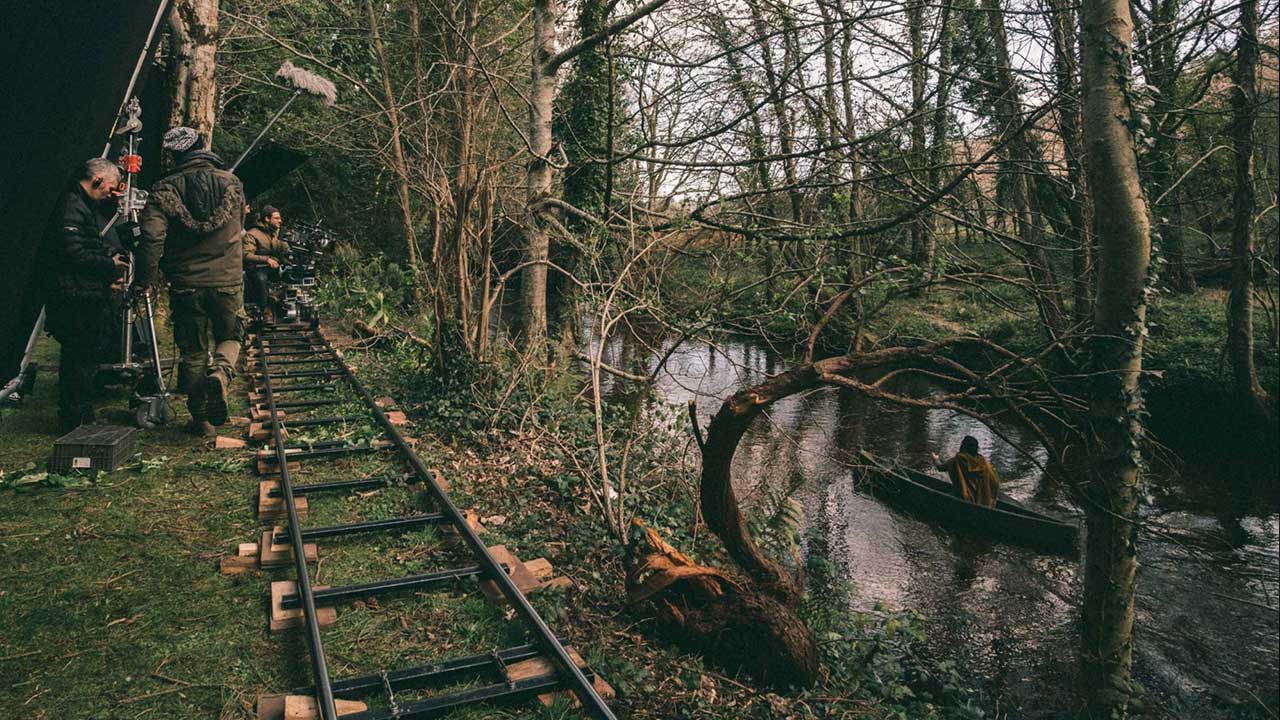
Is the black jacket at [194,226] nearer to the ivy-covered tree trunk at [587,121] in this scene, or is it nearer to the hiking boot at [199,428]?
the hiking boot at [199,428]

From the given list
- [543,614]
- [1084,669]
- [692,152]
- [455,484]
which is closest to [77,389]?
[455,484]

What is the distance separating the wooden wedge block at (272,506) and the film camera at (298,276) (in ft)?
26.6

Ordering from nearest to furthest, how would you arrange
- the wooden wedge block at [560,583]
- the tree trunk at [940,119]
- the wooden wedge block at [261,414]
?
1. the wooden wedge block at [560,583]
2. the tree trunk at [940,119]
3. the wooden wedge block at [261,414]

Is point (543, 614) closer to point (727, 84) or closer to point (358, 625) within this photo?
point (358, 625)

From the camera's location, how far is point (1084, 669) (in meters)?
6.45

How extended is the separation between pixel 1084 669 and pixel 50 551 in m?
7.87

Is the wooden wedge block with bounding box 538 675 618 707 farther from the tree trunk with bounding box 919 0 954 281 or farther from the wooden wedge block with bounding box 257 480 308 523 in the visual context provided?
the tree trunk with bounding box 919 0 954 281

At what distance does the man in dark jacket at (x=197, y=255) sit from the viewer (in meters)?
6.58

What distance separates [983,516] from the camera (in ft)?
35.9

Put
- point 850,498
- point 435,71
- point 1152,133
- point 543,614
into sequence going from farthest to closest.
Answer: point 435,71
point 850,498
point 1152,133
point 543,614

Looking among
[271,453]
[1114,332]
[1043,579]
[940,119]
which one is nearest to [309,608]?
[271,453]

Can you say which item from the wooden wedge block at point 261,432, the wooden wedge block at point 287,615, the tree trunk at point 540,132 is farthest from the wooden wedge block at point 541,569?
the tree trunk at point 540,132

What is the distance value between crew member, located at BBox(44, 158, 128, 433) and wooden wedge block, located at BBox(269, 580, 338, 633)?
3561 millimetres

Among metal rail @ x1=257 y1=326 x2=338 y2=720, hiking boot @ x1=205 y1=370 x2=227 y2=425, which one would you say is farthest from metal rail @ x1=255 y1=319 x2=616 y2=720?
hiking boot @ x1=205 y1=370 x2=227 y2=425
